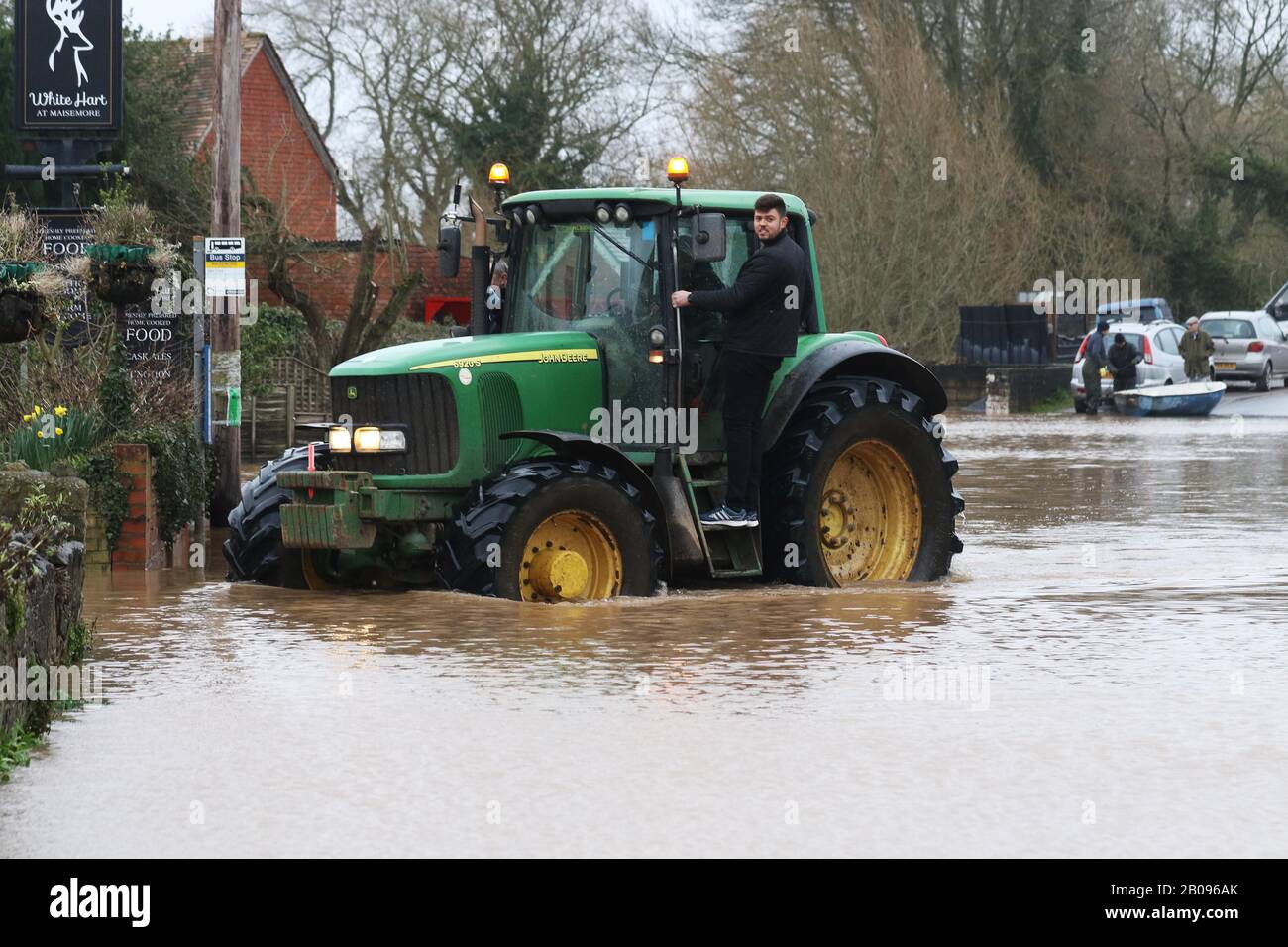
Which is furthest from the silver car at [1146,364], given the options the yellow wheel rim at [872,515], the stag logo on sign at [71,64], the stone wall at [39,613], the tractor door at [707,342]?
the stone wall at [39,613]

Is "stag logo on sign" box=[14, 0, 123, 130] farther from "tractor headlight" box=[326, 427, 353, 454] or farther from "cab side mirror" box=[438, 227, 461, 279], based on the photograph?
"tractor headlight" box=[326, 427, 353, 454]

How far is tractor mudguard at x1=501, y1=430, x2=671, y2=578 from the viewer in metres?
12.3

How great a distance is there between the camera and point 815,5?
50031 mm

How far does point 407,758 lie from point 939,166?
38.2 metres

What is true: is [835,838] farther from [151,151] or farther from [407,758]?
[151,151]

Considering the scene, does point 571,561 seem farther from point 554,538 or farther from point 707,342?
point 707,342

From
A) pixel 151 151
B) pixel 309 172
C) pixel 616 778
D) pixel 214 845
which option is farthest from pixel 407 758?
pixel 309 172

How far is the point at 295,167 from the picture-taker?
163ft

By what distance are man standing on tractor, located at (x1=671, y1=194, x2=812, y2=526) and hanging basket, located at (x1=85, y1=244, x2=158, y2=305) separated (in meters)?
5.86

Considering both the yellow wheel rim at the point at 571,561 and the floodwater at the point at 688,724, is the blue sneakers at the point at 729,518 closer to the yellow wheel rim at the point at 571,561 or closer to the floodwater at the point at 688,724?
the floodwater at the point at 688,724

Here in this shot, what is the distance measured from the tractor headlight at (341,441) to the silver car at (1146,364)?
2942 centimetres

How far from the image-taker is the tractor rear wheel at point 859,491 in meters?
13.4
